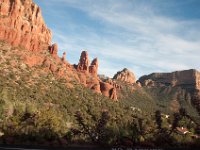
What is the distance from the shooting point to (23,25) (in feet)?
417

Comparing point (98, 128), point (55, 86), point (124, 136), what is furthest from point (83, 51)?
point (98, 128)

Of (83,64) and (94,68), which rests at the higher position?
(83,64)

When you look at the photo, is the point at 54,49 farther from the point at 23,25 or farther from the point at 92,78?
the point at 92,78

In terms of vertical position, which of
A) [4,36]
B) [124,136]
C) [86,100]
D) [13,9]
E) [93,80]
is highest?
[13,9]

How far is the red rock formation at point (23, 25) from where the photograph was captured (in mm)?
114625

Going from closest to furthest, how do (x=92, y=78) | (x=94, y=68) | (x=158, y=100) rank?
(x=92, y=78)
(x=94, y=68)
(x=158, y=100)

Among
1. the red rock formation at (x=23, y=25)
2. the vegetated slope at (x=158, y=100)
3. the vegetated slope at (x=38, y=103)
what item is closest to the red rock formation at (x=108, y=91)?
the vegetated slope at (x=158, y=100)

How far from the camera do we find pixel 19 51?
108 m

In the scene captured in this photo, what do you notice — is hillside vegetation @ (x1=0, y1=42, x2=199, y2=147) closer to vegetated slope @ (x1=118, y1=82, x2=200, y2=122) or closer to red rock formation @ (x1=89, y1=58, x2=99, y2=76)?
vegetated slope @ (x1=118, y1=82, x2=200, y2=122)

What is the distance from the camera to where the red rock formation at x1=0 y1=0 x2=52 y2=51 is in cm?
11462

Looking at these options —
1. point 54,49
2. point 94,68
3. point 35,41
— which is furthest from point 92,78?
point 35,41

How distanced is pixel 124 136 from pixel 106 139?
953 centimetres

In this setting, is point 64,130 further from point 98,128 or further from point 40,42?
→ point 40,42

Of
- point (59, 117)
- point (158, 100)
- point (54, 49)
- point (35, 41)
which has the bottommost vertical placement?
point (59, 117)
